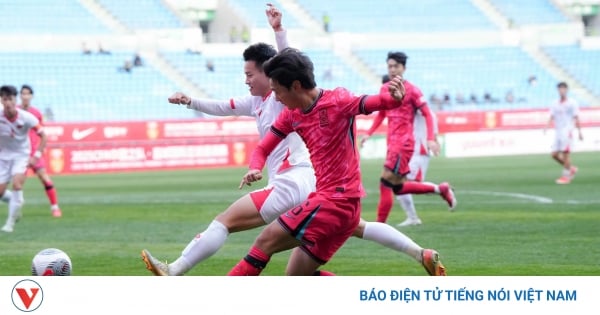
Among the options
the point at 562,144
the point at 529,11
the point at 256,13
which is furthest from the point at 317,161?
the point at 529,11

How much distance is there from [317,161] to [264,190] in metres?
0.91

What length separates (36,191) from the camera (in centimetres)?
2670

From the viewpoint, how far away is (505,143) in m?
40.2

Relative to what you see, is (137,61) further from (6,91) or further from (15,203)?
(6,91)

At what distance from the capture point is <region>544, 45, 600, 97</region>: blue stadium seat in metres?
51.4

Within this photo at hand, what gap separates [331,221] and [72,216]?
1128 centimetres

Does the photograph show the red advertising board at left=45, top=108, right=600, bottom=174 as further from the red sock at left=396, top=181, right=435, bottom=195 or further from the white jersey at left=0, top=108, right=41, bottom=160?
the red sock at left=396, top=181, right=435, bottom=195

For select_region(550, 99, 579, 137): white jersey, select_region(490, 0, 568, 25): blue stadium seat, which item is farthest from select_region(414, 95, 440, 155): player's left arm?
select_region(490, 0, 568, 25): blue stadium seat

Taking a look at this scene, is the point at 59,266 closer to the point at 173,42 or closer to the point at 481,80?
the point at 173,42

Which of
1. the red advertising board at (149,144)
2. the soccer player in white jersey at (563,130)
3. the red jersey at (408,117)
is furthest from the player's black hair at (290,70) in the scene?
the red advertising board at (149,144)
